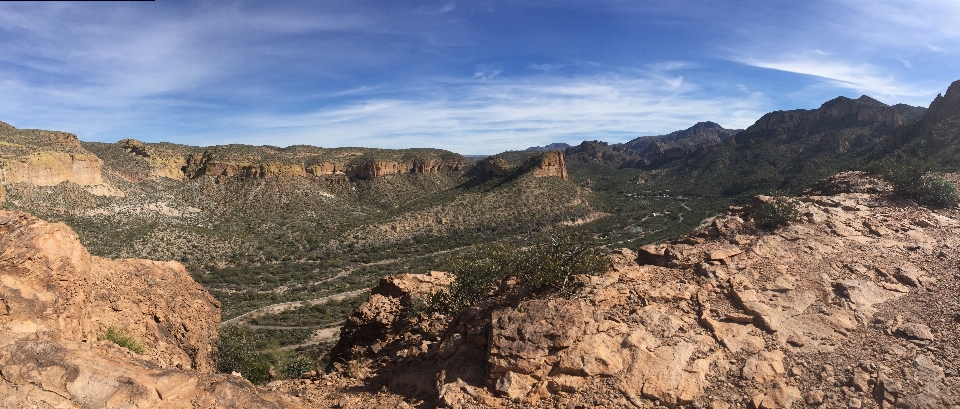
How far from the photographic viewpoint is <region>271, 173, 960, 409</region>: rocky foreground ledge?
328 inches

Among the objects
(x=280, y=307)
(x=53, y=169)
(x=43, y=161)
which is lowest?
(x=280, y=307)

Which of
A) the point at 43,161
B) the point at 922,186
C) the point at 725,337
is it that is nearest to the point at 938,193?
the point at 922,186

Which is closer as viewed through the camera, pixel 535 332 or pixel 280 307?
pixel 535 332

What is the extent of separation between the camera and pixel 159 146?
79750mm

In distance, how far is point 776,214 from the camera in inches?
562

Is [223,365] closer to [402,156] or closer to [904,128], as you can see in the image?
[402,156]

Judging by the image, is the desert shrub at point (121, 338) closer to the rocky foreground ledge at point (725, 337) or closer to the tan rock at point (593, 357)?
the rocky foreground ledge at point (725, 337)

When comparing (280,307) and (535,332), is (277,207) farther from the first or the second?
(535,332)

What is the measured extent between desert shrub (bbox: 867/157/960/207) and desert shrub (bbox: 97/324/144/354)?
81.9 feet

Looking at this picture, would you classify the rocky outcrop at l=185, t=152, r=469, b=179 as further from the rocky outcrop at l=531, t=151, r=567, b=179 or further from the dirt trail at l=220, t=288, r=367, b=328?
the dirt trail at l=220, t=288, r=367, b=328

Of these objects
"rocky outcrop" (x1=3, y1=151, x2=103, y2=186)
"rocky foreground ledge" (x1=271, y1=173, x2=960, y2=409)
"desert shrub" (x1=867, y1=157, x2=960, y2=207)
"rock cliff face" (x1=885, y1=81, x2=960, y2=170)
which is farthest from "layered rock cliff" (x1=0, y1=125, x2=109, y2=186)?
"rock cliff face" (x1=885, y1=81, x2=960, y2=170)

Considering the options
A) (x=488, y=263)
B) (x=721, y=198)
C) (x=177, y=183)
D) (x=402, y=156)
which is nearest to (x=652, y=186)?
(x=721, y=198)

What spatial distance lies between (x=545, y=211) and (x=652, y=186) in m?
61.1

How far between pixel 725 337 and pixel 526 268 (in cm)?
521
